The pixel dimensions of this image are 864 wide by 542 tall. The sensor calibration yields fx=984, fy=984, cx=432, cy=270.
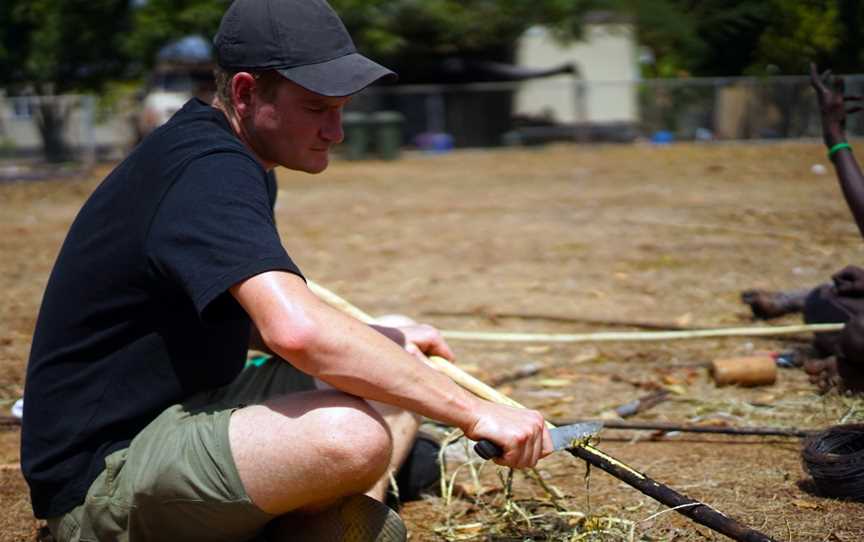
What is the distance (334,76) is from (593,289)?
471cm

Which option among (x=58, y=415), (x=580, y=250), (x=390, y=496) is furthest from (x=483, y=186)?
(x=58, y=415)

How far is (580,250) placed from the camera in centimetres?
888

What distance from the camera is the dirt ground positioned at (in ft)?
11.7

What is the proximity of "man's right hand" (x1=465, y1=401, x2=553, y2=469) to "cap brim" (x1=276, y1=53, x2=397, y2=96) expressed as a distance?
3.12ft

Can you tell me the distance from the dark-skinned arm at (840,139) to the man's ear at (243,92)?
3.03m

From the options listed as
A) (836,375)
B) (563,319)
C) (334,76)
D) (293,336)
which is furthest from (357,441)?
(563,319)

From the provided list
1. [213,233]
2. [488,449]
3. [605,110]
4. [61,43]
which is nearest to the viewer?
[213,233]

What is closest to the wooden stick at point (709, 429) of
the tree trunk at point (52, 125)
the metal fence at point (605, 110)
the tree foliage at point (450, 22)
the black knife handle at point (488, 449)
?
the black knife handle at point (488, 449)

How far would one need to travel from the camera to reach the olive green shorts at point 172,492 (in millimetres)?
2596

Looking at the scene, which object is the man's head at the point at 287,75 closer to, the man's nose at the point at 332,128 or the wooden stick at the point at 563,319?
the man's nose at the point at 332,128

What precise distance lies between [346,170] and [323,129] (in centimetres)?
1743

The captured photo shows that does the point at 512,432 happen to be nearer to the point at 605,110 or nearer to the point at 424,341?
the point at 424,341

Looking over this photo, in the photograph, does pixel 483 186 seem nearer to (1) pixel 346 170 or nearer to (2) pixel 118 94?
(1) pixel 346 170

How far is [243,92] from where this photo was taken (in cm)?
281
